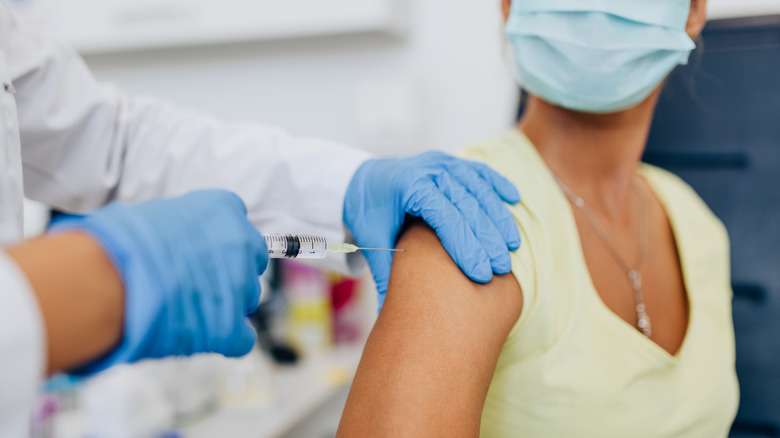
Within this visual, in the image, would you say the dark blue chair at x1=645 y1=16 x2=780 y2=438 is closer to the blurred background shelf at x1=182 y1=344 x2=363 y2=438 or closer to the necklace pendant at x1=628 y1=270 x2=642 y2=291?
the necklace pendant at x1=628 y1=270 x2=642 y2=291

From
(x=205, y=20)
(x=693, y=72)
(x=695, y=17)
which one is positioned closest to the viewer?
(x=695, y=17)

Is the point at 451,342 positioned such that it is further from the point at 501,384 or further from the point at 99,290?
the point at 99,290

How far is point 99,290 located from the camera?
0.45 m

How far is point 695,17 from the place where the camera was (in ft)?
2.96

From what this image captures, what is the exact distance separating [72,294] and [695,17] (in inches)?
36.2

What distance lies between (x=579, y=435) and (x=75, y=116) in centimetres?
93

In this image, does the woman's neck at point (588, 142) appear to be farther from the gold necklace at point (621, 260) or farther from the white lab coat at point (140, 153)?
the white lab coat at point (140, 153)

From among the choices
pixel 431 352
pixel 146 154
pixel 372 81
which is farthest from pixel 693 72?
pixel 146 154

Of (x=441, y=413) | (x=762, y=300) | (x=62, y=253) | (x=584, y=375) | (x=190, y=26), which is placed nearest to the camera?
(x=62, y=253)

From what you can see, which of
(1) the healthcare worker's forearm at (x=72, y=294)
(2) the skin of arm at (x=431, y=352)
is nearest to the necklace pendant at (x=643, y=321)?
(2) the skin of arm at (x=431, y=352)

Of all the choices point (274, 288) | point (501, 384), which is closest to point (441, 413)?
point (501, 384)

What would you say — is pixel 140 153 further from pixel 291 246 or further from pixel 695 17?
pixel 695 17

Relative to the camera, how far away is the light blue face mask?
2.66 feet

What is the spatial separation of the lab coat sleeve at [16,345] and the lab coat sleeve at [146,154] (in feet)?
1.94
